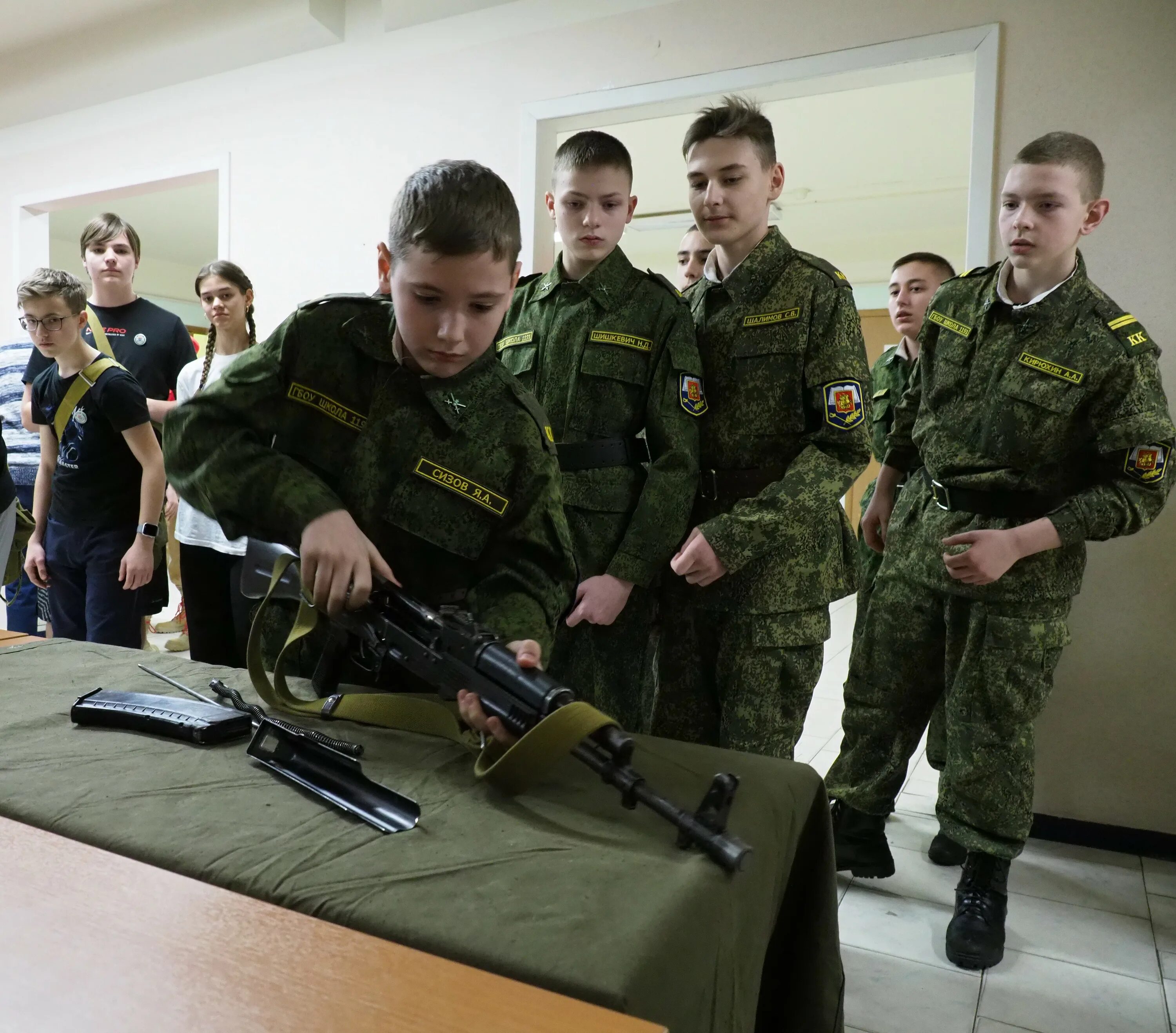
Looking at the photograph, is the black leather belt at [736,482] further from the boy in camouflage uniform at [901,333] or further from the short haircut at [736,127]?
the boy in camouflage uniform at [901,333]

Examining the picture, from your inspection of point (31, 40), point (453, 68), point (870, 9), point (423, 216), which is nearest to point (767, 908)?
point (423, 216)

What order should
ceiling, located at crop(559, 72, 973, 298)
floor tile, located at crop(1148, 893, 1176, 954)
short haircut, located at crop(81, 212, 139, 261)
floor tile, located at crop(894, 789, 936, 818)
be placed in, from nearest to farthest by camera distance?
floor tile, located at crop(1148, 893, 1176, 954)
floor tile, located at crop(894, 789, 936, 818)
short haircut, located at crop(81, 212, 139, 261)
ceiling, located at crop(559, 72, 973, 298)

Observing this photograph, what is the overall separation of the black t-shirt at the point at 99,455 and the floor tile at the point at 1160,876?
284 cm

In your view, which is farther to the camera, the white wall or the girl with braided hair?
the white wall

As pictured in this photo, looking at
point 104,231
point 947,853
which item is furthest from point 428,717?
point 104,231

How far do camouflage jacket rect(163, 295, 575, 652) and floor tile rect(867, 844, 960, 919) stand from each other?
150 centimetres

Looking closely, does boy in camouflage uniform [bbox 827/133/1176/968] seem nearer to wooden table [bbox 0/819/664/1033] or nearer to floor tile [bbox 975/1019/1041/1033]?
Answer: floor tile [bbox 975/1019/1041/1033]

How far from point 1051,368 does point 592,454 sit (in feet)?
3.17

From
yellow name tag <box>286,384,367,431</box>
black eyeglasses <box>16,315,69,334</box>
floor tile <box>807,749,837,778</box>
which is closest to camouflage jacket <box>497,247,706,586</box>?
yellow name tag <box>286,384,367,431</box>

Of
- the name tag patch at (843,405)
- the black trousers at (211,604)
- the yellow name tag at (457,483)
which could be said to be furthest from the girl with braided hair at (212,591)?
the name tag patch at (843,405)

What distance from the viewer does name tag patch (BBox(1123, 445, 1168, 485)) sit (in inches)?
70.1

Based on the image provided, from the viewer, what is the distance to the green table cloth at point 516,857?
55 centimetres

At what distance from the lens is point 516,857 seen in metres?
0.65

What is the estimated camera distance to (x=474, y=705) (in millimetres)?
836
